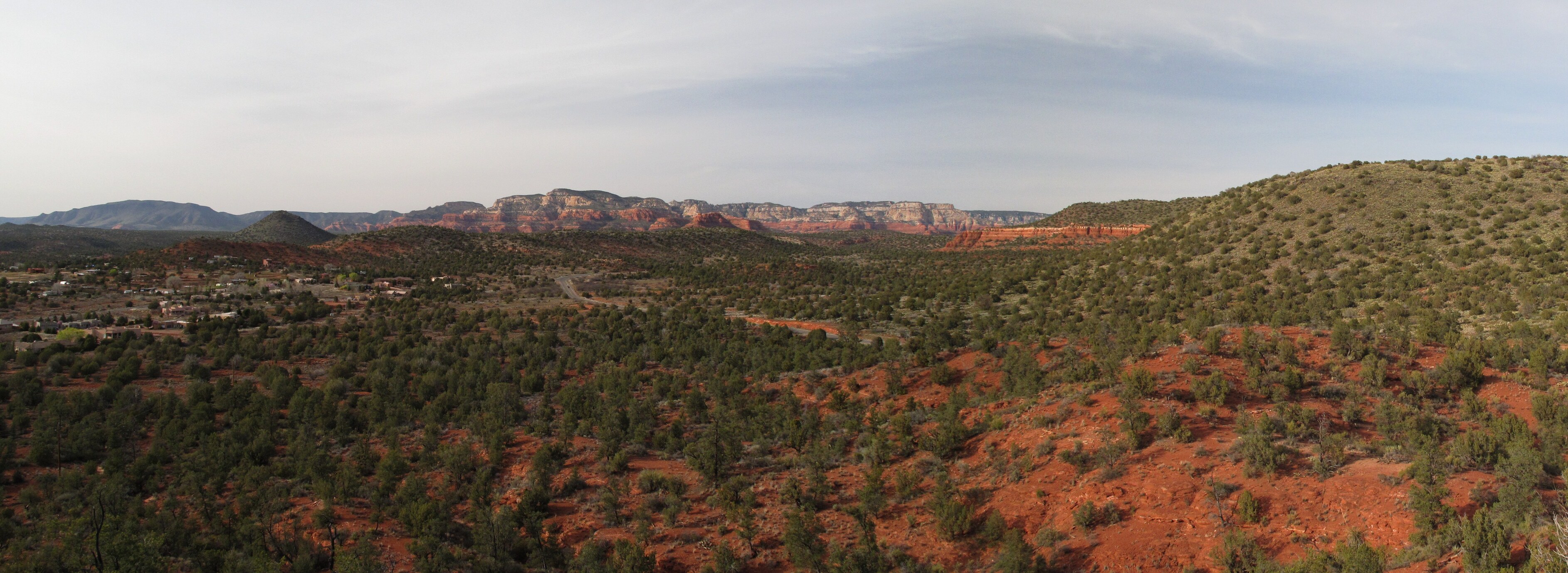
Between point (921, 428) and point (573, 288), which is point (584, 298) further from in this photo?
point (921, 428)

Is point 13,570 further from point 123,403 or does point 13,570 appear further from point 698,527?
point 123,403

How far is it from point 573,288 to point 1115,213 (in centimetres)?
8179

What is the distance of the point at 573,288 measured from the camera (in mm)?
64875

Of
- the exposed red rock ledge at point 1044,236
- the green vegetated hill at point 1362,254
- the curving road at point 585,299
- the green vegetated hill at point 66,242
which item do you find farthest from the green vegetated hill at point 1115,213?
the green vegetated hill at point 66,242

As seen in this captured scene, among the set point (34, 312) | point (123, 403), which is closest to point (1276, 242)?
point (123, 403)

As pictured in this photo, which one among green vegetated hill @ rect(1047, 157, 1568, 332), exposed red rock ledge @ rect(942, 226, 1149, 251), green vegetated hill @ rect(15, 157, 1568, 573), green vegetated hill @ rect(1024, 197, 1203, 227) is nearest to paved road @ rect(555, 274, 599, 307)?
green vegetated hill @ rect(15, 157, 1568, 573)

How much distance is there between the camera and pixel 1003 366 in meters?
20.1

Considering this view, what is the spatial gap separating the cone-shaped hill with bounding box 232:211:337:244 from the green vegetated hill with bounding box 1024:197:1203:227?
459 feet

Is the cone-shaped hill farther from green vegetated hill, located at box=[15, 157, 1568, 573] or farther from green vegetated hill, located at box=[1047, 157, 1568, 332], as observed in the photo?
green vegetated hill, located at box=[1047, 157, 1568, 332]

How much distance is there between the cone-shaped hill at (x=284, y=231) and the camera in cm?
12575

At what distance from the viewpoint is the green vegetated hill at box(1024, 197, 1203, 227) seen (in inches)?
3391

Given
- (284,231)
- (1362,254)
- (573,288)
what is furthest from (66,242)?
(1362,254)

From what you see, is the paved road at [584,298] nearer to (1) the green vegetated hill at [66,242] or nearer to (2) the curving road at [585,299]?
(2) the curving road at [585,299]

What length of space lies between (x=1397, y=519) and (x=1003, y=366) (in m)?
11.3
